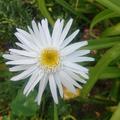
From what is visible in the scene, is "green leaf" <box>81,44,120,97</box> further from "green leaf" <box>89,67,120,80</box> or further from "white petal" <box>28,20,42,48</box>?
"white petal" <box>28,20,42,48</box>

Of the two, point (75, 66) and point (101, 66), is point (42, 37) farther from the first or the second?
point (101, 66)

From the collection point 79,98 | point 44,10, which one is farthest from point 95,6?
point 79,98

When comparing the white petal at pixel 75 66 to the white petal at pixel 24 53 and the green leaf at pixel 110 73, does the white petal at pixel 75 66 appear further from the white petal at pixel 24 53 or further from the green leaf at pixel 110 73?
the green leaf at pixel 110 73

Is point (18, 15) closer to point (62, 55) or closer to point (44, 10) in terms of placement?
point (44, 10)

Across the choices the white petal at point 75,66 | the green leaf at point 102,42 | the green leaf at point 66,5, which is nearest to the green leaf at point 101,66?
the green leaf at point 102,42

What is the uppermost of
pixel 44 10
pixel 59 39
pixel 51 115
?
pixel 44 10

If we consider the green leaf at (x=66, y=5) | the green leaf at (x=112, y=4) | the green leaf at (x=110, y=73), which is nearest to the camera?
the green leaf at (x=112, y=4)

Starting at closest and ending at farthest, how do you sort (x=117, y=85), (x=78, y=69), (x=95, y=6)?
(x=78, y=69)
(x=117, y=85)
(x=95, y=6)

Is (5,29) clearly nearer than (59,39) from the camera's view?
No
